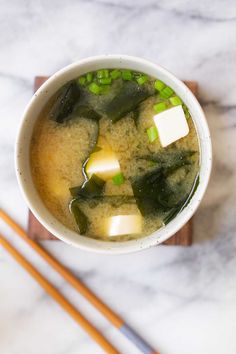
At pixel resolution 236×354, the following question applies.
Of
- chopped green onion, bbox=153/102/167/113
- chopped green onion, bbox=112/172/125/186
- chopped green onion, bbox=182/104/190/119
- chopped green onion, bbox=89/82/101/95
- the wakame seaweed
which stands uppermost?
chopped green onion, bbox=89/82/101/95

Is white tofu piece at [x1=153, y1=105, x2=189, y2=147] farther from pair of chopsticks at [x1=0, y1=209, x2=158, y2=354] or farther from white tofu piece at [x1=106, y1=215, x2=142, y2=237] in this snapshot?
pair of chopsticks at [x1=0, y1=209, x2=158, y2=354]

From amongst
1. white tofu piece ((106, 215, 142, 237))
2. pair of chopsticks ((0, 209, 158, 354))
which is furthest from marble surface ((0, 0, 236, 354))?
white tofu piece ((106, 215, 142, 237))

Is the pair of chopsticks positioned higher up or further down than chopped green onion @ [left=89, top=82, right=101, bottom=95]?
further down

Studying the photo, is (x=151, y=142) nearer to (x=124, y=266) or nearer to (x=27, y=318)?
(x=124, y=266)

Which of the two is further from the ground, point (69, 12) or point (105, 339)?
point (69, 12)

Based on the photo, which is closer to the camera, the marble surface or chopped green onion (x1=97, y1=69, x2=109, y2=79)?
chopped green onion (x1=97, y1=69, x2=109, y2=79)

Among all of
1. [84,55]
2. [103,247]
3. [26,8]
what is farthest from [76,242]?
[26,8]

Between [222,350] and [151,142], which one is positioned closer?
[151,142]
